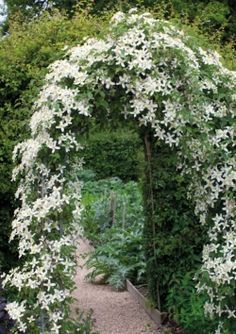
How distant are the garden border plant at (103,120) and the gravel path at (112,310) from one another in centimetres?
216

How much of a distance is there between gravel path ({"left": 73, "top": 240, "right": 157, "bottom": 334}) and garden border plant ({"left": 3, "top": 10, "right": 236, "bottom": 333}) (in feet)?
7.09

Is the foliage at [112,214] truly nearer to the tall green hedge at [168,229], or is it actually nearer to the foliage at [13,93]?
the tall green hedge at [168,229]

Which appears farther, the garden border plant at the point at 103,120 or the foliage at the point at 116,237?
the foliage at the point at 116,237

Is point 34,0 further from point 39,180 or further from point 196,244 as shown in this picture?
point 39,180

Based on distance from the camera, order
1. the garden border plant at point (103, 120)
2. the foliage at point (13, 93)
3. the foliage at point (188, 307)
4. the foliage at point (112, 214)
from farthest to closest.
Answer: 1. the foliage at point (112, 214)
2. the foliage at point (13, 93)
3. the foliage at point (188, 307)
4. the garden border plant at point (103, 120)

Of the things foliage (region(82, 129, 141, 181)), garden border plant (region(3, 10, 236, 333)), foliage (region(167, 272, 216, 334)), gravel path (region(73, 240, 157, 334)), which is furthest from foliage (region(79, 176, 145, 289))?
foliage (region(82, 129, 141, 181))

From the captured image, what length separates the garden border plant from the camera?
289 centimetres

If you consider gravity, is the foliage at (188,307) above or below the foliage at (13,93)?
below

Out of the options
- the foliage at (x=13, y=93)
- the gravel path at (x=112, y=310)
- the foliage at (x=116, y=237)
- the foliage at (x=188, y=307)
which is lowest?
the gravel path at (x=112, y=310)

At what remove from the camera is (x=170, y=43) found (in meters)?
2.95

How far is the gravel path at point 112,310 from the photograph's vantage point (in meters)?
5.26

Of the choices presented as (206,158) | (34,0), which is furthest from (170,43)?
(34,0)

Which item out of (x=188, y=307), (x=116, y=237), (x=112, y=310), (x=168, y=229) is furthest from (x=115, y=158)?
(x=188, y=307)

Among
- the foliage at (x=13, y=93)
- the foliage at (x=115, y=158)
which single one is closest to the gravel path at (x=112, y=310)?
the foliage at (x=13, y=93)
